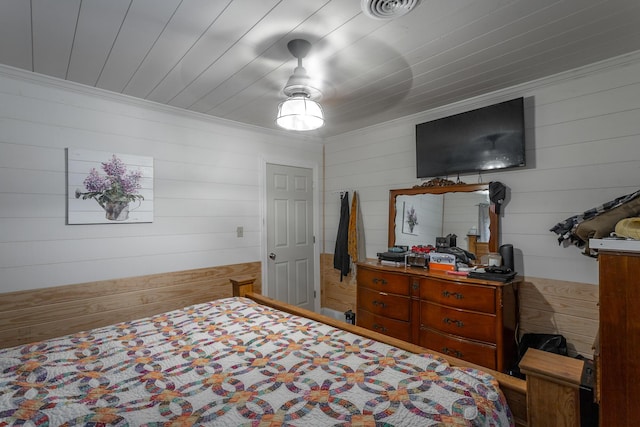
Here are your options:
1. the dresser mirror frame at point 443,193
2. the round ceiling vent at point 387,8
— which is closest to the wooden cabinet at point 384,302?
the dresser mirror frame at point 443,193

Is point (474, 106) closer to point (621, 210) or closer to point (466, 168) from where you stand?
point (466, 168)

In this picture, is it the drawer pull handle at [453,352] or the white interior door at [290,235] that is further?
the white interior door at [290,235]

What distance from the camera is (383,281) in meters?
2.93

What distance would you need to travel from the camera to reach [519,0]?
1519 millimetres

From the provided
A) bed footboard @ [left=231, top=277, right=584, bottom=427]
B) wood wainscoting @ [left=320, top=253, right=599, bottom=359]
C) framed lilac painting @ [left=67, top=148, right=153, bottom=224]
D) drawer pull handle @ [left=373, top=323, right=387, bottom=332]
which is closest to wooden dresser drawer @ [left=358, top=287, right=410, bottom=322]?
drawer pull handle @ [left=373, top=323, right=387, bottom=332]

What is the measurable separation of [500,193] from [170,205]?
9.42 ft

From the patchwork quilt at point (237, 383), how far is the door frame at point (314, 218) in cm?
182

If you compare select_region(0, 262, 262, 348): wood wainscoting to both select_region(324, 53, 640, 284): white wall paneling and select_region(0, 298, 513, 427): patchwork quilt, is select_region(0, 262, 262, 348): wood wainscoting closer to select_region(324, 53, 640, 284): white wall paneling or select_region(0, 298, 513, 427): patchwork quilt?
select_region(0, 298, 513, 427): patchwork quilt

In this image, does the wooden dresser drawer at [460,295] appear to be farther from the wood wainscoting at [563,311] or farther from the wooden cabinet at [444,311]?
the wood wainscoting at [563,311]

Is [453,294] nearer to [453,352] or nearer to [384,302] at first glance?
[453,352]

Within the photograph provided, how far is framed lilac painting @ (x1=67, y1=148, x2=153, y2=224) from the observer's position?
2.41 m

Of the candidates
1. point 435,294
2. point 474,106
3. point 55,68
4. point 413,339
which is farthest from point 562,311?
point 55,68

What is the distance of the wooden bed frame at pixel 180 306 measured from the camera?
106 centimetres

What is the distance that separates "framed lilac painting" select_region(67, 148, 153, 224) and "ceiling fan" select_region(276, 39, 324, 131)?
149 cm
